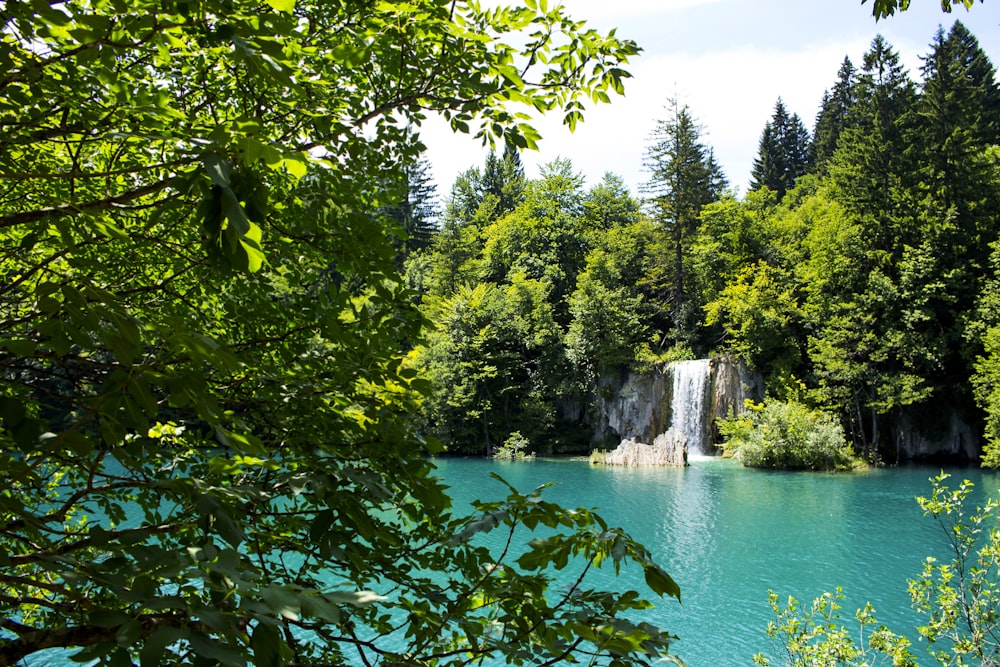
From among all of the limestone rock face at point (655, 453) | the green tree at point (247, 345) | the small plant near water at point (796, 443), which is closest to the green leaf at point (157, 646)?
the green tree at point (247, 345)

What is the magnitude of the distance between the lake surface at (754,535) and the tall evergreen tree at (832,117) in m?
27.2

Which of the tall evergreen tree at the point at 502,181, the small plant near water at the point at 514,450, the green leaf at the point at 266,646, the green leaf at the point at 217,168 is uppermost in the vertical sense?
the tall evergreen tree at the point at 502,181

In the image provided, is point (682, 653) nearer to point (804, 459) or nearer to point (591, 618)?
point (591, 618)

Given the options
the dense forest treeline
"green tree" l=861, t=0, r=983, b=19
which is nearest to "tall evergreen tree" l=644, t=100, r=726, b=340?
the dense forest treeline

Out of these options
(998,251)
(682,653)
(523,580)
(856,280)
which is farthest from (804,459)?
(523,580)

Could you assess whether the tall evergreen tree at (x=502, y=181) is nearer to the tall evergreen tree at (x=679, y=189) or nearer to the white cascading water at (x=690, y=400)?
the tall evergreen tree at (x=679, y=189)

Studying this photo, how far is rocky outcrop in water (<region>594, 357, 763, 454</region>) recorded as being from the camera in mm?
27688

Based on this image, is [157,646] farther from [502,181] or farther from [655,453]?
[502,181]

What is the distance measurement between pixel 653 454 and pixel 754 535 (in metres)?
12.6

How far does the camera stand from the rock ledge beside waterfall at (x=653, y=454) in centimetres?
2469

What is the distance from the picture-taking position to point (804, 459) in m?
22.8

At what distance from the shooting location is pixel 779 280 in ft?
95.6

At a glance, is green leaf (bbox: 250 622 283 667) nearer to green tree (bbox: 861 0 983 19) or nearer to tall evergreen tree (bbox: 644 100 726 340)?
green tree (bbox: 861 0 983 19)

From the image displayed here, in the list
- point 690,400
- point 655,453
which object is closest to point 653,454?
point 655,453
